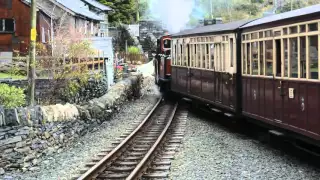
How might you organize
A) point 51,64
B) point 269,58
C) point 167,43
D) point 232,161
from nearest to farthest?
point 232,161
point 269,58
point 51,64
point 167,43

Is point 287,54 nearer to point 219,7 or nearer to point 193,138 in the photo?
point 193,138

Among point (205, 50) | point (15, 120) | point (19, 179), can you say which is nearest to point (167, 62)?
point (205, 50)

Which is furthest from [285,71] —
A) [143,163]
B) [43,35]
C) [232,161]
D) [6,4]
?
[6,4]

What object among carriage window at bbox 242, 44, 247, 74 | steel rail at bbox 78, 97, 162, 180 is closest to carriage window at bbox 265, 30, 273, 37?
carriage window at bbox 242, 44, 247, 74

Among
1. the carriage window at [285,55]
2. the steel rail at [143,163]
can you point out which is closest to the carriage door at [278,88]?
the carriage window at [285,55]

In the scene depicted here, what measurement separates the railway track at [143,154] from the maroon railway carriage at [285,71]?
2.27 metres

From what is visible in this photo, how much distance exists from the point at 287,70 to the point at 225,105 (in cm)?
416

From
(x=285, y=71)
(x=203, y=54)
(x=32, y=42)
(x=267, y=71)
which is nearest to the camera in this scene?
(x=285, y=71)

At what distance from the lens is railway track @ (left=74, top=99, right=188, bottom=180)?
896 cm

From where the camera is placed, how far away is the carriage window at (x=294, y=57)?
8672 millimetres

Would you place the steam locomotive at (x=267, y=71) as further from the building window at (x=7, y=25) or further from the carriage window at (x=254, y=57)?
the building window at (x=7, y=25)

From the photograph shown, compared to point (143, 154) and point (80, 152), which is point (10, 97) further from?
point (143, 154)

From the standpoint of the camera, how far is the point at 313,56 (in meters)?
8.06

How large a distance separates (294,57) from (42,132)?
6047 mm
